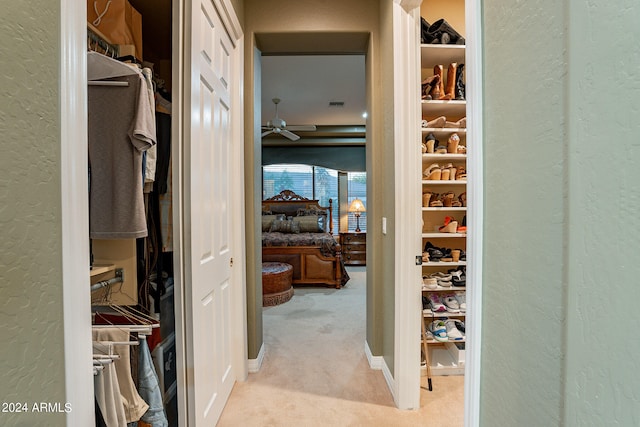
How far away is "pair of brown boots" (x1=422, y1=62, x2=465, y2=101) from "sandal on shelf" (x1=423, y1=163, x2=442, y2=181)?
20.2 inches

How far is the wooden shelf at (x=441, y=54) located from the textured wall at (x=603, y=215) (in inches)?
72.1

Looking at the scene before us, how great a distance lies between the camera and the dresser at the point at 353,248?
259 inches

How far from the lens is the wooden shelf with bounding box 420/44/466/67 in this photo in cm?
217

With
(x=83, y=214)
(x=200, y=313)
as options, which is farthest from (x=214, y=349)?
(x=83, y=214)

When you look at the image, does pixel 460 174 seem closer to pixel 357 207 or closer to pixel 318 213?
pixel 318 213

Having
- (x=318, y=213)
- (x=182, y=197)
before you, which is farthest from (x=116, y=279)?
(x=318, y=213)

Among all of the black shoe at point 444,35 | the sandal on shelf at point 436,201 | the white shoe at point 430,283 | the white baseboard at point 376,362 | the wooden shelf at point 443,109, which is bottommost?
the white baseboard at point 376,362

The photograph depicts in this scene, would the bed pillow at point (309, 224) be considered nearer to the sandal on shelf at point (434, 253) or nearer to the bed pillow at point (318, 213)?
the bed pillow at point (318, 213)

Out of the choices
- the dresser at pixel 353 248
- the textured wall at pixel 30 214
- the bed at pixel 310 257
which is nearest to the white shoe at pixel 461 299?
the textured wall at pixel 30 214

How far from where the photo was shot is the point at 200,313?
4.77ft

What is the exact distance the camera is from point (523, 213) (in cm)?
71

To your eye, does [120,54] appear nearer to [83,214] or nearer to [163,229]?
[163,229]

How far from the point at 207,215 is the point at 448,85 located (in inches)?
79.3

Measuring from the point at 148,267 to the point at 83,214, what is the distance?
3.10ft
